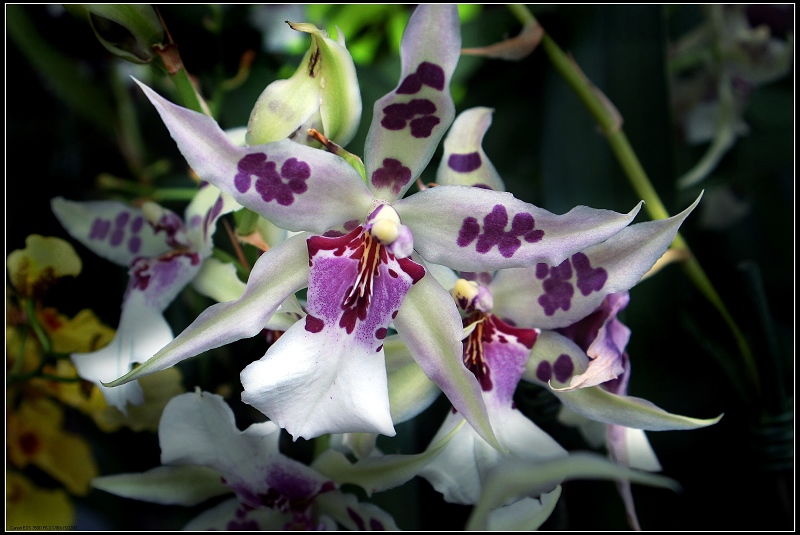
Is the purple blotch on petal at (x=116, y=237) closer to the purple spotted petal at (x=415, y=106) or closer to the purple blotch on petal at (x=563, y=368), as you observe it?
the purple spotted petal at (x=415, y=106)

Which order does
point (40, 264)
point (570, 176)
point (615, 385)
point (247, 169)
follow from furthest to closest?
point (570, 176) < point (40, 264) < point (615, 385) < point (247, 169)

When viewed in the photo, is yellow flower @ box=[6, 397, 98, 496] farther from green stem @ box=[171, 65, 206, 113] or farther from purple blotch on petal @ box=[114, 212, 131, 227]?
green stem @ box=[171, 65, 206, 113]

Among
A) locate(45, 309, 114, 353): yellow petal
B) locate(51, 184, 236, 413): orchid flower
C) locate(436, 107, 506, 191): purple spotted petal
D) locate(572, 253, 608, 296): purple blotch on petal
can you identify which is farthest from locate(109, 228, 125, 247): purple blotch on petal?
locate(572, 253, 608, 296): purple blotch on petal

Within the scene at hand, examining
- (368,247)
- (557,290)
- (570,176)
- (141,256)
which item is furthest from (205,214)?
(570,176)

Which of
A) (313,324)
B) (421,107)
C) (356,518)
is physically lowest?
(356,518)

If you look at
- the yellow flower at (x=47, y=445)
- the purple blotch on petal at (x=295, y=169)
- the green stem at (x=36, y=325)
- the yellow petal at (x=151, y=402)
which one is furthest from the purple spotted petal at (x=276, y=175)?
the yellow flower at (x=47, y=445)

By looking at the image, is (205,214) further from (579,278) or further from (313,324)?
(579,278)

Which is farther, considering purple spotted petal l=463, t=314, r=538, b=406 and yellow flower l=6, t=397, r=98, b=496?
yellow flower l=6, t=397, r=98, b=496
